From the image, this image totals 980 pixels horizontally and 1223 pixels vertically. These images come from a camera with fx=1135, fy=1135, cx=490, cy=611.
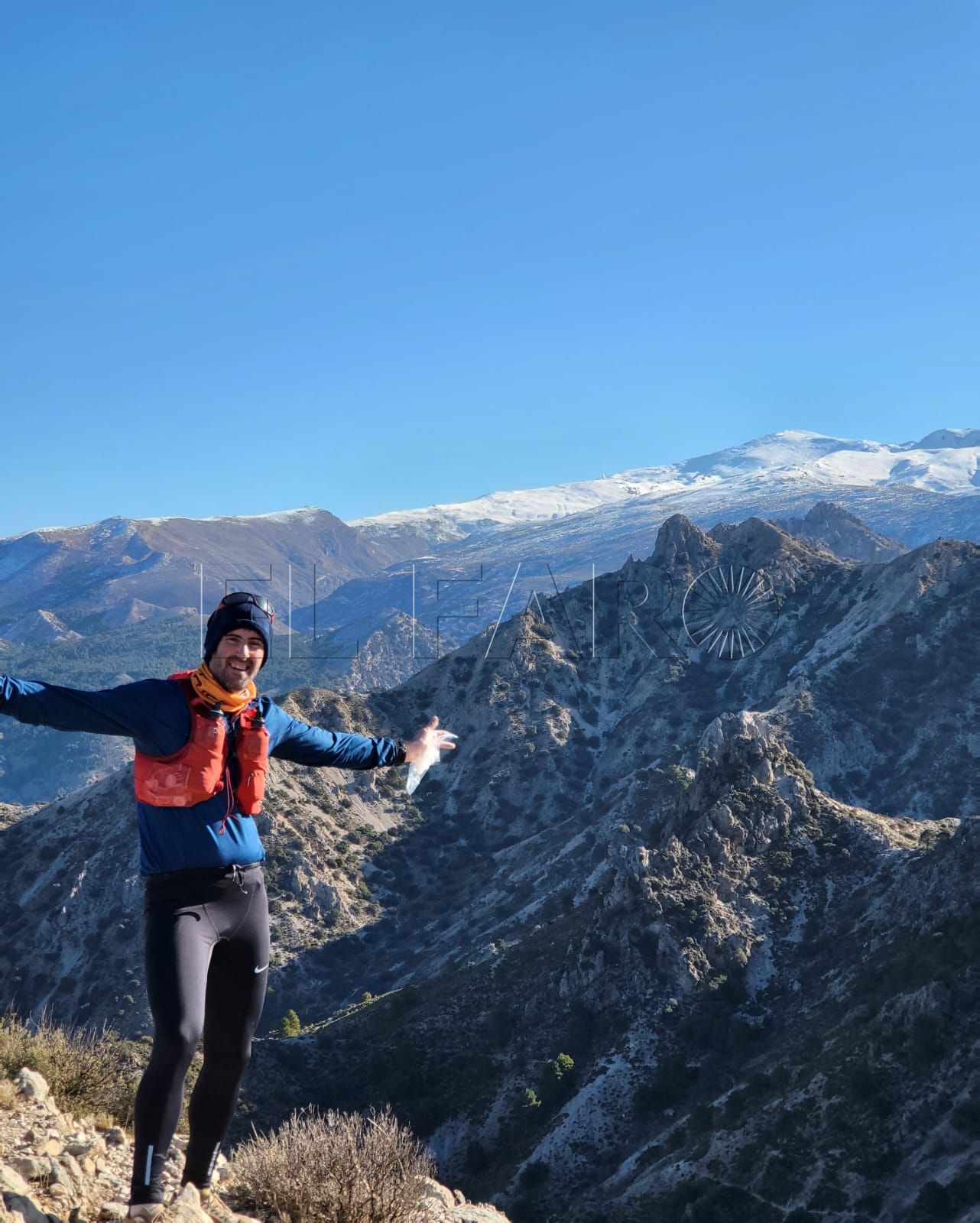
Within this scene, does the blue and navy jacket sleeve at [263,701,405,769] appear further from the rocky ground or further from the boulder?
the boulder

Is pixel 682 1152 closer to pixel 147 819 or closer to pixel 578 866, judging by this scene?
pixel 147 819

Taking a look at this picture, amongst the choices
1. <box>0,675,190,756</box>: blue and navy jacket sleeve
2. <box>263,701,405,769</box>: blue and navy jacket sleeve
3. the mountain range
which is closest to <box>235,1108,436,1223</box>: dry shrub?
<box>263,701,405,769</box>: blue and navy jacket sleeve

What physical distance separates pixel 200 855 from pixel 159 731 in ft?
3.11

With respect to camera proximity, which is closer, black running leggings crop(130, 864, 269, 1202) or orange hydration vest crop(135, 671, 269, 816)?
black running leggings crop(130, 864, 269, 1202)

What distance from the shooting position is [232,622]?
8.36 metres

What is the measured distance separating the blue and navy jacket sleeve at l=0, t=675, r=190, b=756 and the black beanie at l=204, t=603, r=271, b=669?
0.45 meters

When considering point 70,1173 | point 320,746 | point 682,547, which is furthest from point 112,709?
point 682,547

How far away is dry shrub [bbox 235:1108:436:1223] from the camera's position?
876 cm

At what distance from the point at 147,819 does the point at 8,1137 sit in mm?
4005

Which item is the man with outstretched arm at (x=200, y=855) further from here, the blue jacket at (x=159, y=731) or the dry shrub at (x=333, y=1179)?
the dry shrub at (x=333, y=1179)

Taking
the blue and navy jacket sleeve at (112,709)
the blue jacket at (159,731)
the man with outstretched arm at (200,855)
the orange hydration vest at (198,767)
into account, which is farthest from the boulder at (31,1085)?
the blue and navy jacket sleeve at (112,709)

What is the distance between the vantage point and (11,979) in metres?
102

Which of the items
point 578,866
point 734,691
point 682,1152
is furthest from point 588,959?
point 734,691

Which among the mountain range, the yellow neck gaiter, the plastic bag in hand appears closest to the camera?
the yellow neck gaiter
